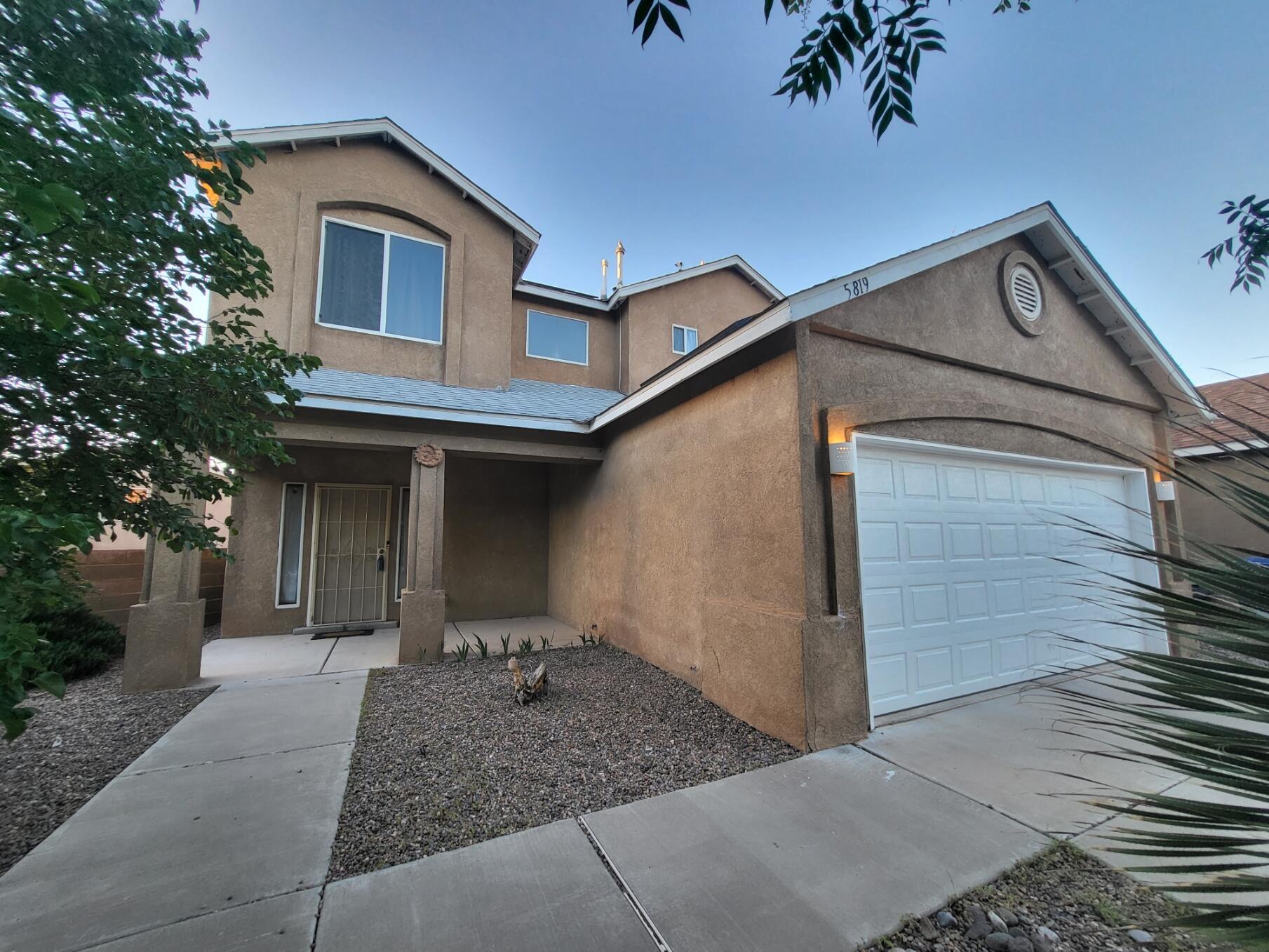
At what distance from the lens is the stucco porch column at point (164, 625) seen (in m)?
5.49

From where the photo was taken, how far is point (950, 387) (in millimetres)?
5219

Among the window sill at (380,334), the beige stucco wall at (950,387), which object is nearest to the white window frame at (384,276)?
the window sill at (380,334)

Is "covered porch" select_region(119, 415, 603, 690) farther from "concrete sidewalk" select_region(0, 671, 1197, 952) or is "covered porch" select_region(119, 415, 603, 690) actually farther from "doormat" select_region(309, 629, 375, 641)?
"concrete sidewalk" select_region(0, 671, 1197, 952)

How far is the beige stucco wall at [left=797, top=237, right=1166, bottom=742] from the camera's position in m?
4.20

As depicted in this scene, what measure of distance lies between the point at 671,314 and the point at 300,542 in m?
8.00

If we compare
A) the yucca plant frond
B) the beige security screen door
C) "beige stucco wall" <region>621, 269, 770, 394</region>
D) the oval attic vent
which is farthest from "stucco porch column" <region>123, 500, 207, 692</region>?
the oval attic vent

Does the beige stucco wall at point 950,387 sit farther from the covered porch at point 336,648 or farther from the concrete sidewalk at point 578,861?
the covered porch at point 336,648

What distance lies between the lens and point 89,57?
2.58 metres

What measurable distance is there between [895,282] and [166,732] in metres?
7.31

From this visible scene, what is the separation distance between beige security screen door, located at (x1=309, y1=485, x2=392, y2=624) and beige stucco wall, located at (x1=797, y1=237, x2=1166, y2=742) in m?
7.53

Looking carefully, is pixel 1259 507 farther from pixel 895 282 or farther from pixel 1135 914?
pixel 895 282

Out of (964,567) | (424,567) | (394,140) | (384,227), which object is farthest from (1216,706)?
(394,140)

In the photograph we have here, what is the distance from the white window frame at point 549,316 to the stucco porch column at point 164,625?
6082mm

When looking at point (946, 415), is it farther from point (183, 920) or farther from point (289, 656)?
point (289, 656)
